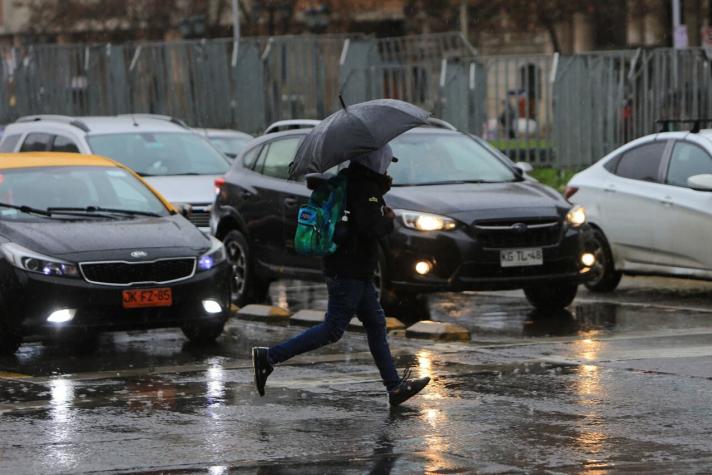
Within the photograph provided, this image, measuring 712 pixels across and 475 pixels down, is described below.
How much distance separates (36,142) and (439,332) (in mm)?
8482

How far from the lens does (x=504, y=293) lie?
55.0 ft

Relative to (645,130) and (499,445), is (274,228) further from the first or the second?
(645,130)

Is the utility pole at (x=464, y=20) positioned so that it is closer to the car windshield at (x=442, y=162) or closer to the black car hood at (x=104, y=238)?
the car windshield at (x=442, y=162)

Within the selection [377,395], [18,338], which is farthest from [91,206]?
[377,395]

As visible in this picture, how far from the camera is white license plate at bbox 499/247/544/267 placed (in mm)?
13828

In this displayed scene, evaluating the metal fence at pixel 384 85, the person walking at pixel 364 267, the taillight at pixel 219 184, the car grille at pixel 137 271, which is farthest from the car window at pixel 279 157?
the metal fence at pixel 384 85

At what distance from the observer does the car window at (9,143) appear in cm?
2000

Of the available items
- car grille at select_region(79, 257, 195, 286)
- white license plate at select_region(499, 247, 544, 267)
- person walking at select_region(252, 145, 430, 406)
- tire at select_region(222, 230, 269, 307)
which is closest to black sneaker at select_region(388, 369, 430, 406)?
person walking at select_region(252, 145, 430, 406)

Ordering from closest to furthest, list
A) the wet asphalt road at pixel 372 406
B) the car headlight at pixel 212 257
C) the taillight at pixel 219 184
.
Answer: the wet asphalt road at pixel 372 406 → the car headlight at pixel 212 257 → the taillight at pixel 219 184

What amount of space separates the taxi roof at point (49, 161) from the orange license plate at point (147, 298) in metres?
2.07

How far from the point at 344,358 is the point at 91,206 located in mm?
2744

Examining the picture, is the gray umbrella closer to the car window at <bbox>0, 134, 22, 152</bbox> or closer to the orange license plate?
the orange license plate

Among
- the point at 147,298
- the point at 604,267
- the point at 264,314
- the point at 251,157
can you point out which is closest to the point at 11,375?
the point at 147,298

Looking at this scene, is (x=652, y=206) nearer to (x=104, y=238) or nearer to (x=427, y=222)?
(x=427, y=222)
